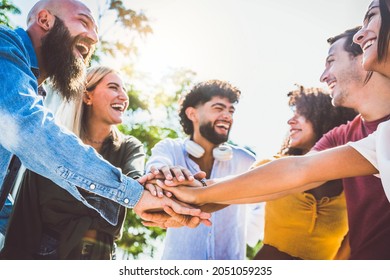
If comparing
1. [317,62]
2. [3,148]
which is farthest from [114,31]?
[317,62]

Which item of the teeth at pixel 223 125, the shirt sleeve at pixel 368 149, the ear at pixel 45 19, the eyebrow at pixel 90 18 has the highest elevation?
the eyebrow at pixel 90 18

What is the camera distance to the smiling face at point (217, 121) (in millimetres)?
2623

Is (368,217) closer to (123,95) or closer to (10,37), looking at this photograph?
(123,95)

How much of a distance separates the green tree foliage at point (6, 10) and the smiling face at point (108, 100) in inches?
22.1

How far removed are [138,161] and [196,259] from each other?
0.62 meters

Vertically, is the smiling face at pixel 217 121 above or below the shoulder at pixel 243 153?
above

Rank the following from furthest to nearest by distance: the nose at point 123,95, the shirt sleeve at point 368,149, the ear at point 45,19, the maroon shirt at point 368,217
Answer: the nose at point 123,95
the ear at point 45,19
the maroon shirt at point 368,217
the shirt sleeve at point 368,149

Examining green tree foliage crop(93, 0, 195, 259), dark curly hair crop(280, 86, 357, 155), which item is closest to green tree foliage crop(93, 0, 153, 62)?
green tree foliage crop(93, 0, 195, 259)

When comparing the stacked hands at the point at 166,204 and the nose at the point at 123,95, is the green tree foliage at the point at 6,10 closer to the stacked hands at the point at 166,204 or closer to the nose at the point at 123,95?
the nose at the point at 123,95

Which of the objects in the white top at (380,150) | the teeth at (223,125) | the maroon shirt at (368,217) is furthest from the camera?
the teeth at (223,125)

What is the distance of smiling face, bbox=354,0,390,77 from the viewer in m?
2.25

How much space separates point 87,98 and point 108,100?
0.40 ft

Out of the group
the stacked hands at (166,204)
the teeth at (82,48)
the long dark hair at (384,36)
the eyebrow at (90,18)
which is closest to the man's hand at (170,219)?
the stacked hands at (166,204)
